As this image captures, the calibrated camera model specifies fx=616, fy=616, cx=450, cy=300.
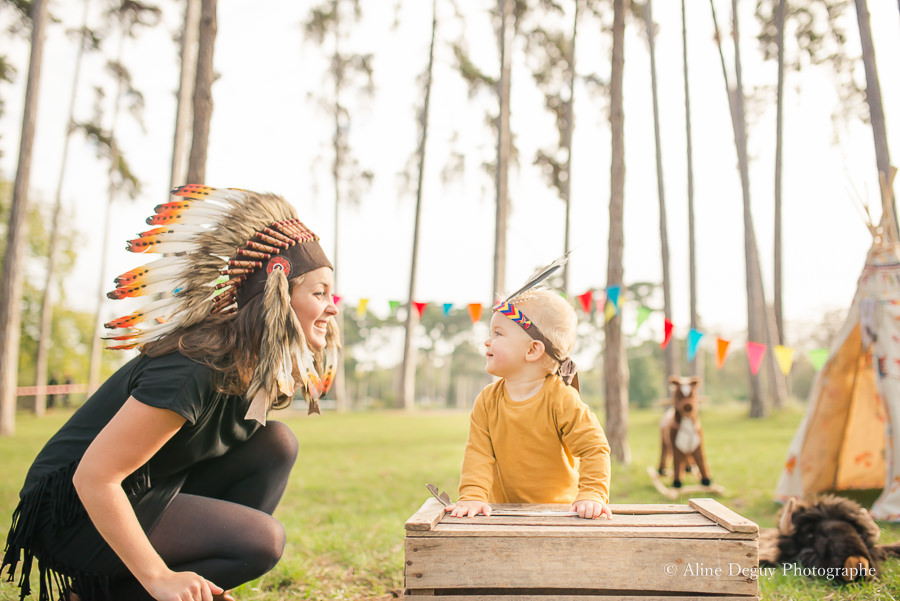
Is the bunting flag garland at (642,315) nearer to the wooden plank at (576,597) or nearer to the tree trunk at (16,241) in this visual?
the wooden plank at (576,597)

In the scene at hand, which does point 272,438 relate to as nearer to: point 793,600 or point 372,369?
point 793,600

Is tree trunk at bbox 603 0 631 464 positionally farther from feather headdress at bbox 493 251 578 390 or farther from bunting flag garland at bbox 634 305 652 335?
feather headdress at bbox 493 251 578 390

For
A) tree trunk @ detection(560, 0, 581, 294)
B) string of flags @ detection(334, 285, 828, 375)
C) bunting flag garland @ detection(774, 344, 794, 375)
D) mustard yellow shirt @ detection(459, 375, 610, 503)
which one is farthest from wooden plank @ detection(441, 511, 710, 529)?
tree trunk @ detection(560, 0, 581, 294)

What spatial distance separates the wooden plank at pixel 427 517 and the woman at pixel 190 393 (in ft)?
1.82

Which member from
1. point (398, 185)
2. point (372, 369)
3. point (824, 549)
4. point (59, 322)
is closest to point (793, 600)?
point (824, 549)

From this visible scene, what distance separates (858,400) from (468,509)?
4.60 m

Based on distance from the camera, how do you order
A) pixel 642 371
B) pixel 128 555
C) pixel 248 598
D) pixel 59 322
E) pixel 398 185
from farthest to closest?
pixel 642 371
pixel 59 322
pixel 398 185
pixel 248 598
pixel 128 555

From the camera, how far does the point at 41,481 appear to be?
79.6 inches

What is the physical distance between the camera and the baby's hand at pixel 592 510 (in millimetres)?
2096

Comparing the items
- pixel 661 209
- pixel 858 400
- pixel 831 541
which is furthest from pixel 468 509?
pixel 661 209

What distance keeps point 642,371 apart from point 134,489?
36.3 meters

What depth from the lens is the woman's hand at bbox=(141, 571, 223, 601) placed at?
1752 millimetres

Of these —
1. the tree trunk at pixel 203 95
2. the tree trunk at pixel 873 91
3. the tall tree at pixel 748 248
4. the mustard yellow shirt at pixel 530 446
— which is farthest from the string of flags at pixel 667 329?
the tall tree at pixel 748 248

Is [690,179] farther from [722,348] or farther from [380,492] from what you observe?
[380,492]
